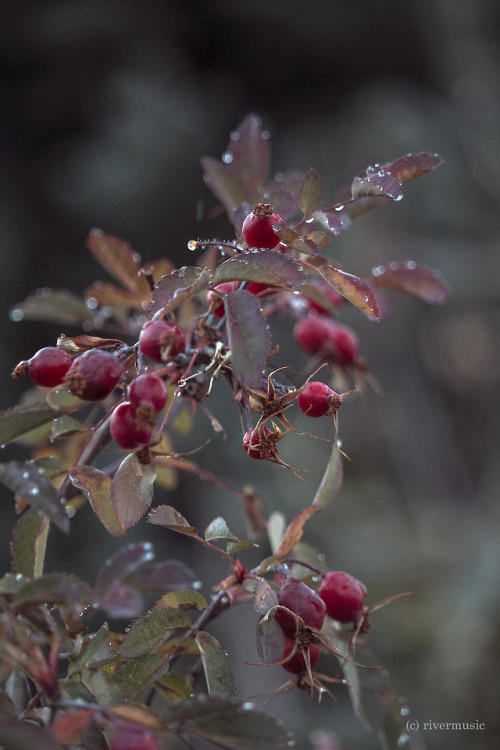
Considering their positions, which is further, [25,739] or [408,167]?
[408,167]

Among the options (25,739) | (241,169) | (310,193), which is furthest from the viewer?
(241,169)

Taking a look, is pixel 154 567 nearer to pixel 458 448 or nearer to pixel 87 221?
pixel 87 221

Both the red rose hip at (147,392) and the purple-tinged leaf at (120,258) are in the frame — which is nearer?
the red rose hip at (147,392)

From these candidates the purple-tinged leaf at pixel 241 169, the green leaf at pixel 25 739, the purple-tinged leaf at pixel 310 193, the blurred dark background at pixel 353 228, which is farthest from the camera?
the blurred dark background at pixel 353 228

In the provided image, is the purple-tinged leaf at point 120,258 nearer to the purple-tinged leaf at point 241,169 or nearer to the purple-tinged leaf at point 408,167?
the purple-tinged leaf at point 241,169

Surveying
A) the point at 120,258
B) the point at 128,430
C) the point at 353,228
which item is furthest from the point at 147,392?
the point at 353,228

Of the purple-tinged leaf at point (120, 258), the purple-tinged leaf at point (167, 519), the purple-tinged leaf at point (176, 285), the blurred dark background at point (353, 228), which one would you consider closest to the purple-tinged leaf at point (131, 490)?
the purple-tinged leaf at point (167, 519)

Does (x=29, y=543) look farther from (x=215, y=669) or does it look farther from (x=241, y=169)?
(x=241, y=169)
